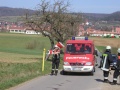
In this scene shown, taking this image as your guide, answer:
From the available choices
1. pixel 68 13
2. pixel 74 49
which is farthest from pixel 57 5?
pixel 74 49

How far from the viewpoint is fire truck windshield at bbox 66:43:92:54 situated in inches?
828

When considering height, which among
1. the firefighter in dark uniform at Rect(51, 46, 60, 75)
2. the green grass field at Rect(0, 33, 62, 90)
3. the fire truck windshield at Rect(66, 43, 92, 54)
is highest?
the fire truck windshield at Rect(66, 43, 92, 54)

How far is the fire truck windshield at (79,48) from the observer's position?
21022 mm

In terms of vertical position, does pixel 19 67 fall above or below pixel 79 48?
below

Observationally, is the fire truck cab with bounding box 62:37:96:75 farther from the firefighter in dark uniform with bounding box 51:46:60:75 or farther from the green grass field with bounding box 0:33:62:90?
the green grass field with bounding box 0:33:62:90

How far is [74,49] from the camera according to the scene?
21172 millimetres

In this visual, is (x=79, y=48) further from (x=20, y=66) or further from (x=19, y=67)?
(x=20, y=66)

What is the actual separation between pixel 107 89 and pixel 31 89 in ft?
10.2

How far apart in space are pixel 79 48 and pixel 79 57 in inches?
51.2

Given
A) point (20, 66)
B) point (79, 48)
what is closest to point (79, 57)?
point (79, 48)

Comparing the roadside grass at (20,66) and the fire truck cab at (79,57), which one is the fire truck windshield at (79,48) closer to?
the fire truck cab at (79,57)

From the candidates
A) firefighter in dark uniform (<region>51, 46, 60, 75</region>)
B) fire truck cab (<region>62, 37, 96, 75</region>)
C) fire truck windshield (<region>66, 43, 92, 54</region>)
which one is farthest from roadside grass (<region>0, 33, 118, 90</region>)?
fire truck windshield (<region>66, 43, 92, 54</region>)

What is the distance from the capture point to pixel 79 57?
65.7 feet

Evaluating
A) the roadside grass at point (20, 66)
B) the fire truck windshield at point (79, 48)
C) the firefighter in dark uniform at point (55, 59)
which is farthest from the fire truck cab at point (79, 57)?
the roadside grass at point (20, 66)
